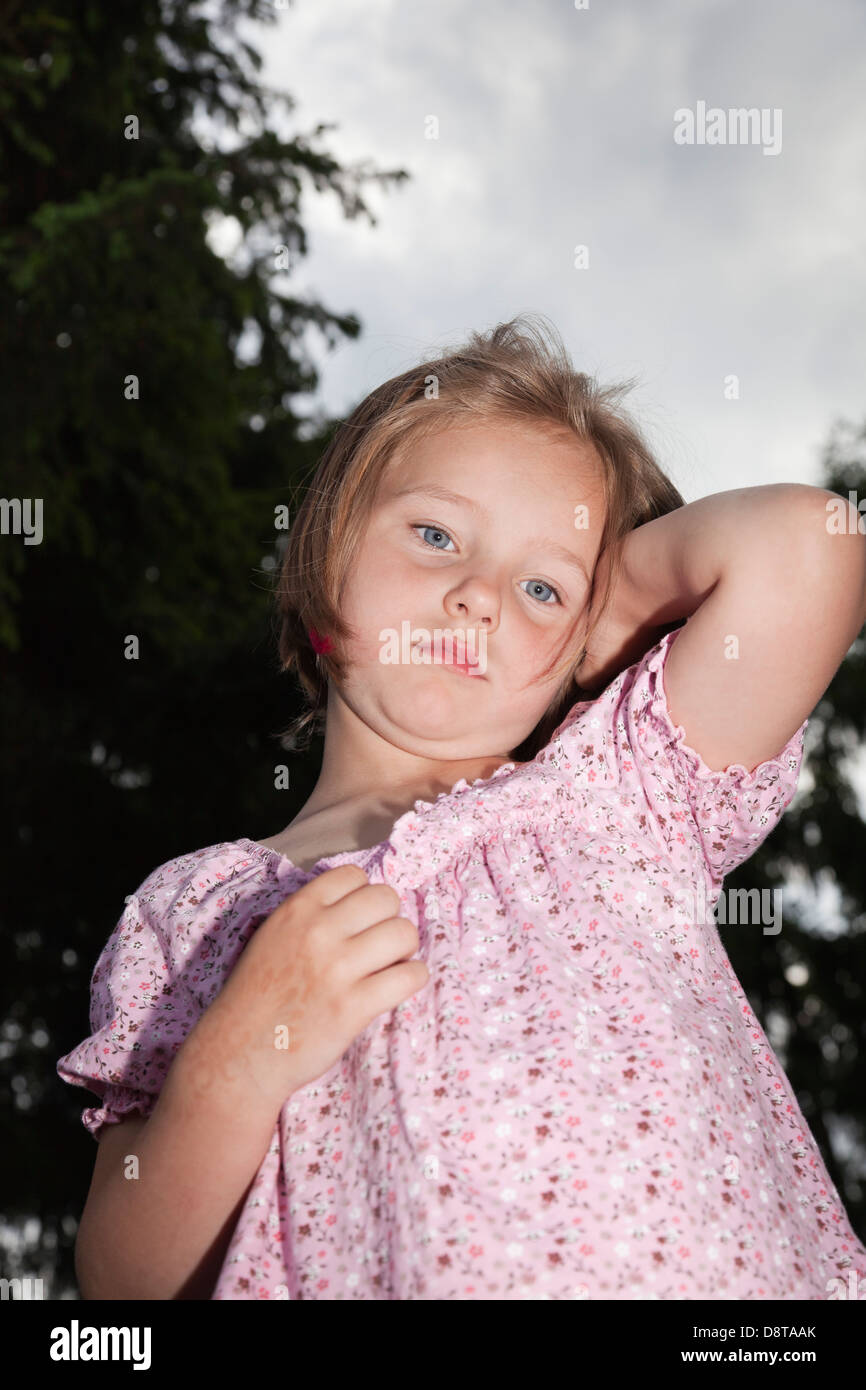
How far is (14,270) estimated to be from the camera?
15.8 feet

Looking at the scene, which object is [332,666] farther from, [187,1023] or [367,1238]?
[367,1238]

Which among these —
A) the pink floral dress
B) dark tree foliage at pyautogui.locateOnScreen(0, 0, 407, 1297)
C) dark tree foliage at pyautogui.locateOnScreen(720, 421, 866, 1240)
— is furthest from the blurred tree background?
the pink floral dress

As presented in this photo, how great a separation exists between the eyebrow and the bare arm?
0.84 metres

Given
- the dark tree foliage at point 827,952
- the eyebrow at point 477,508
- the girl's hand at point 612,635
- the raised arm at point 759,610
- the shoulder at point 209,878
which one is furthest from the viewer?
the dark tree foliage at point 827,952

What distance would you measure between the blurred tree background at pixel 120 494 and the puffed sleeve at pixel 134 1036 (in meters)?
2.69

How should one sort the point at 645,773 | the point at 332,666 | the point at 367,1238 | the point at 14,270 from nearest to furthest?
the point at 367,1238, the point at 645,773, the point at 332,666, the point at 14,270

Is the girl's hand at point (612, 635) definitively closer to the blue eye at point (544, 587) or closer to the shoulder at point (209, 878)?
the blue eye at point (544, 587)

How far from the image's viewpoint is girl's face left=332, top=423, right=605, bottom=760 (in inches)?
74.3

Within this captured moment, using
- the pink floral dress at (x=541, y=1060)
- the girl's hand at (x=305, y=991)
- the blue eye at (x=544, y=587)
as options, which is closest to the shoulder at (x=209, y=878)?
the pink floral dress at (x=541, y=1060)

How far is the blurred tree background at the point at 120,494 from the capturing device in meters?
4.89

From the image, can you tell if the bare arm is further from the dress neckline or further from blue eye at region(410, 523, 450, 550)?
blue eye at region(410, 523, 450, 550)

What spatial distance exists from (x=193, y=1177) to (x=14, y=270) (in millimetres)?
4155

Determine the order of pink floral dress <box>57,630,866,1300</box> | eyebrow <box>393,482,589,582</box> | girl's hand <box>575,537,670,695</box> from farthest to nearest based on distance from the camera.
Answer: girl's hand <box>575,537,670,695</box> → eyebrow <box>393,482,589,582</box> → pink floral dress <box>57,630,866,1300</box>

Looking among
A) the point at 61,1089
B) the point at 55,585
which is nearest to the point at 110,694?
the point at 55,585
